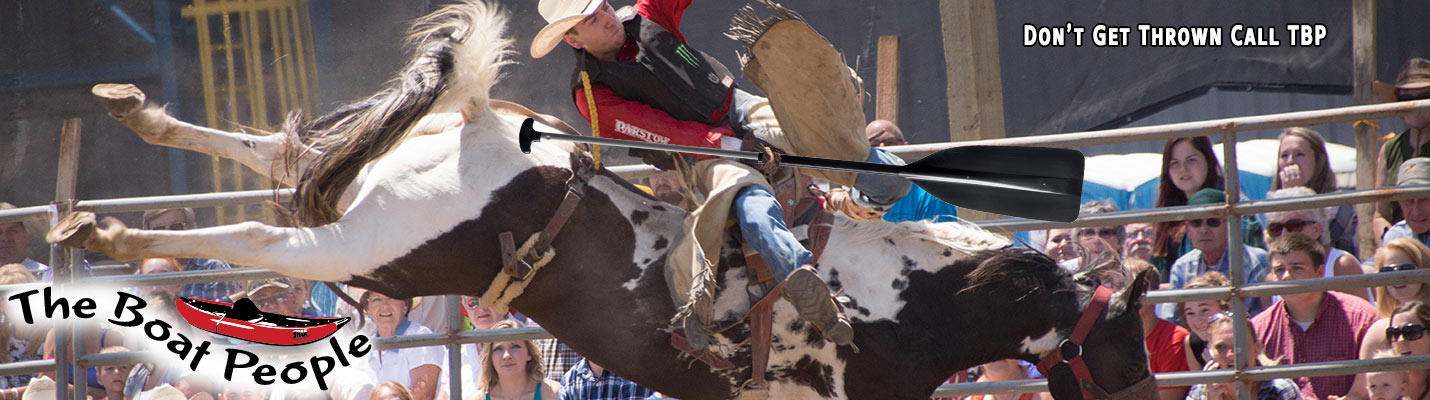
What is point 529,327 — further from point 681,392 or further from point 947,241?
point 947,241

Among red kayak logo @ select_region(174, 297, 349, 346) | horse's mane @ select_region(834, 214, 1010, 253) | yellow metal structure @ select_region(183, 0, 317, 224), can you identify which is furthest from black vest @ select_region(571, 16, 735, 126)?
yellow metal structure @ select_region(183, 0, 317, 224)

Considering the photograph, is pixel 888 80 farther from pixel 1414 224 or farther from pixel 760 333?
pixel 760 333

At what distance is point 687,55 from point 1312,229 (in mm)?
3566

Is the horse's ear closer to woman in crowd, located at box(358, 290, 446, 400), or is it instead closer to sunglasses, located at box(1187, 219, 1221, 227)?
sunglasses, located at box(1187, 219, 1221, 227)

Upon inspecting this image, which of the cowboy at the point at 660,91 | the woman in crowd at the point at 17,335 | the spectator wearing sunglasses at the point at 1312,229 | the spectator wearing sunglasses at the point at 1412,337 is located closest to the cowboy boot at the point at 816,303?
the cowboy at the point at 660,91

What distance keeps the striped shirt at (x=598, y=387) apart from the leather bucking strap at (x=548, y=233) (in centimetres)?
121

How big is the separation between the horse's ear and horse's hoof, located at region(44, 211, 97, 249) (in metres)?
3.09

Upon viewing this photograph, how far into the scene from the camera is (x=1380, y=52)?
8055 millimetres

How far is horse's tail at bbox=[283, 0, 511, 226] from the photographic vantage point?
11.4 feet

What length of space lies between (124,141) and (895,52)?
20.2 feet

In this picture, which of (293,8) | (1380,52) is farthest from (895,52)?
(293,8)

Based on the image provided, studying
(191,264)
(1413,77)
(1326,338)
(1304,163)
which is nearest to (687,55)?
(1326,338)

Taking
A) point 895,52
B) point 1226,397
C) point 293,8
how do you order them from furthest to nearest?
point 293,8 < point 895,52 < point 1226,397

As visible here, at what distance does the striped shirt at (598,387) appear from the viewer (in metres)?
4.61
